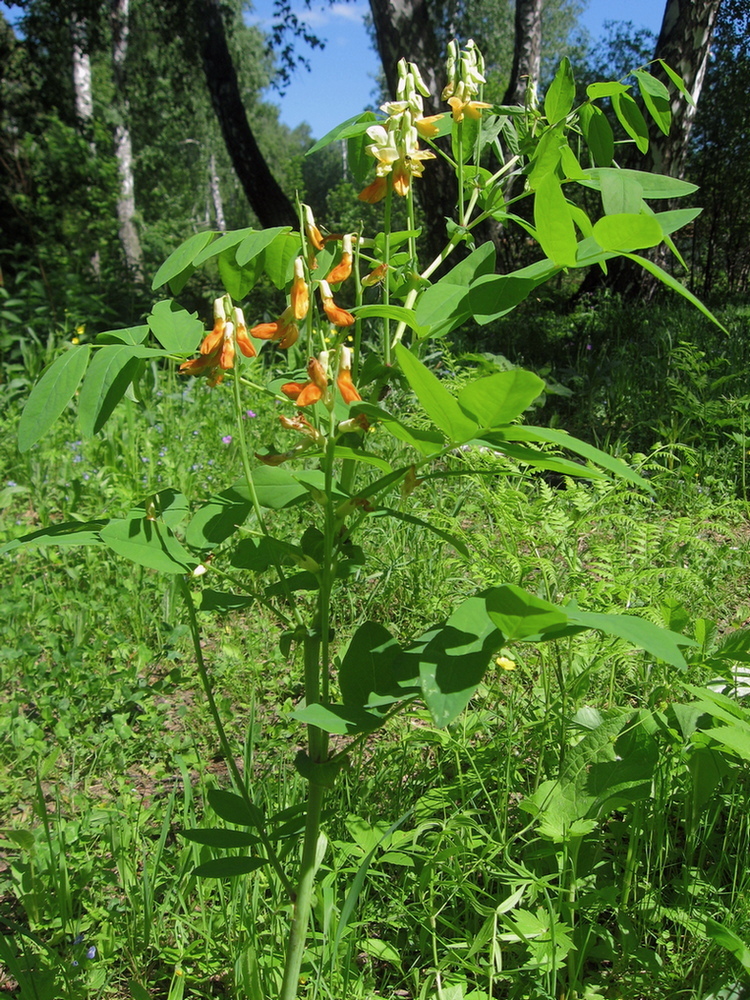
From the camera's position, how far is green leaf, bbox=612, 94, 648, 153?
989 mm

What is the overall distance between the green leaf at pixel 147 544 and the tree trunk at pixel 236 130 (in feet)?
23.7

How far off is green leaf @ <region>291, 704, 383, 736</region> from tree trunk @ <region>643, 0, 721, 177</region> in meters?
5.95

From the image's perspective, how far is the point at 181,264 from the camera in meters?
0.81

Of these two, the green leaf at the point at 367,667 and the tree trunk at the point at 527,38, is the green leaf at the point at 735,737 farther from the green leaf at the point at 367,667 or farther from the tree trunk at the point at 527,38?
the tree trunk at the point at 527,38

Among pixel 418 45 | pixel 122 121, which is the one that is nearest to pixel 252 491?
pixel 418 45

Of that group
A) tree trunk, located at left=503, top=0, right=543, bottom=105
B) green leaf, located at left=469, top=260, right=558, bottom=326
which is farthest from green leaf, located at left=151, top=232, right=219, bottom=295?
tree trunk, located at left=503, top=0, right=543, bottom=105

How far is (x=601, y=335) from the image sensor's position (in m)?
5.52

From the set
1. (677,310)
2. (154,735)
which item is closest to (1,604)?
(154,735)

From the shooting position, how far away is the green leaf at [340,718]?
2.19 feet

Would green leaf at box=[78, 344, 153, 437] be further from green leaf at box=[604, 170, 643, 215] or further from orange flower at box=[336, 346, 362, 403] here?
green leaf at box=[604, 170, 643, 215]

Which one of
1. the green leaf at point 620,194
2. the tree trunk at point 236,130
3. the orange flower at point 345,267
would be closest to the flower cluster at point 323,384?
the orange flower at point 345,267

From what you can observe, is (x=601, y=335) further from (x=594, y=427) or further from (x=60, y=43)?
(x=60, y=43)

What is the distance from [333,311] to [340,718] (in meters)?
0.41

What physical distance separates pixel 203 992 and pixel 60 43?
1953cm
